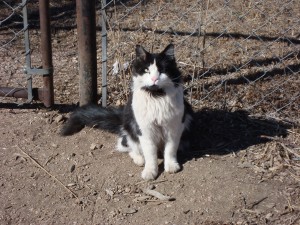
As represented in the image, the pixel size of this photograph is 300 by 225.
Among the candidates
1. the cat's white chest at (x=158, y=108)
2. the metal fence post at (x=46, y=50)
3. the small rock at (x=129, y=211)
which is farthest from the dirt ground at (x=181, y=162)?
the cat's white chest at (x=158, y=108)

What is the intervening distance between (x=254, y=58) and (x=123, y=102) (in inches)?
53.0

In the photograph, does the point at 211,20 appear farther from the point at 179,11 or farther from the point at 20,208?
the point at 20,208

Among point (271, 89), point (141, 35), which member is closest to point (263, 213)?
point (271, 89)

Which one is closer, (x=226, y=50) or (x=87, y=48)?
(x=87, y=48)

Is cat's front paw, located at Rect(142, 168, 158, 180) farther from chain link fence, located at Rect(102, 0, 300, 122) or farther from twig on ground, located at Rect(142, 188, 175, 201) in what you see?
chain link fence, located at Rect(102, 0, 300, 122)

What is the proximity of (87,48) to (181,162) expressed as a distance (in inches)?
40.2

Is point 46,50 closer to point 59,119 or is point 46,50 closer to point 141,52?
point 59,119

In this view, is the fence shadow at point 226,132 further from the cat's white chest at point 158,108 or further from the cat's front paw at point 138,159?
the cat's white chest at point 158,108

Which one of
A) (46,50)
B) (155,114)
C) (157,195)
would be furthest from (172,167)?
(46,50)

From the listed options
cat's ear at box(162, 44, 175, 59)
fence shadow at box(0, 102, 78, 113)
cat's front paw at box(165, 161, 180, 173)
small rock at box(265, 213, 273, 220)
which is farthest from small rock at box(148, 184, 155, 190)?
fence shadow at box(0, 102, 78, 113)

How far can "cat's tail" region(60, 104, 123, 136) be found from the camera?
335cm

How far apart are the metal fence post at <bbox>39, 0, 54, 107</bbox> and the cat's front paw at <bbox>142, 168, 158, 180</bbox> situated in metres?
1.02

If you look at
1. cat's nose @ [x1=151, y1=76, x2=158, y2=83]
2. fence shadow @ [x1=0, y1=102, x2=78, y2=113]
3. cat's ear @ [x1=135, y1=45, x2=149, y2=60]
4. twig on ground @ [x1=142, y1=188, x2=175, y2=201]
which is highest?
cat's ear @ [x1=135, y1=45, x2=149, y2=60]

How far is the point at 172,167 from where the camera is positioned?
297 cm
